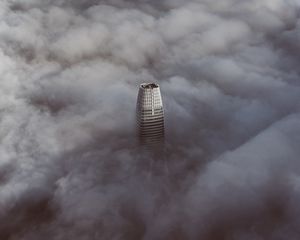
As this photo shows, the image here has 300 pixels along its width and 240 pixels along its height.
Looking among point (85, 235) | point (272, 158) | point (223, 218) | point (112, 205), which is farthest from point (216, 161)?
point (85, 235)

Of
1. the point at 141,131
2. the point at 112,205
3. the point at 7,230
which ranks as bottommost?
the point at 7,230

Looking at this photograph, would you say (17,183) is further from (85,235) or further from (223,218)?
(223,218)

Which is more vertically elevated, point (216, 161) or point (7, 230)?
point (216, 161)

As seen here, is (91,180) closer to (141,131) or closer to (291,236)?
(141,131)

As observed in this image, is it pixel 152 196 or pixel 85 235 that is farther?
pixel 152 196

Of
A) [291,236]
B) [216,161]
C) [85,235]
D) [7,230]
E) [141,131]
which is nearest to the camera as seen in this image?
[291,236]

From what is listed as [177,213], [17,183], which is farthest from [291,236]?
[17,183]

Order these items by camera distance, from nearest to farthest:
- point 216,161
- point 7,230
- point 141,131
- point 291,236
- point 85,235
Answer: point 291,236
point 85,235
point 7,230
point 141,131
point 216,161
